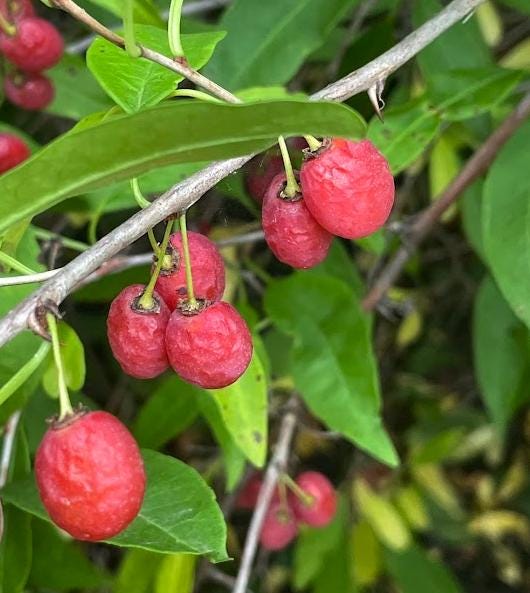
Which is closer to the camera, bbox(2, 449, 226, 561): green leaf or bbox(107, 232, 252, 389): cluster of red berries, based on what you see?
bbox(107, 232, 252, 389): cluster of red berries

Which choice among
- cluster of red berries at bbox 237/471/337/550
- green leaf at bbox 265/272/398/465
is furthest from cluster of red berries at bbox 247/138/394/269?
cluster of red berries at bbox 237/471/337/550

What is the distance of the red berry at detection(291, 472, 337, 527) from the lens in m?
1.63

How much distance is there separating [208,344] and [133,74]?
13.8 inches

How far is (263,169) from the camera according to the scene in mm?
992

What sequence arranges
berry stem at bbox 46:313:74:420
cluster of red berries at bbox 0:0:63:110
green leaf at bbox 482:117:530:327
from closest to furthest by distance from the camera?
berry stem at bbox 46:313:74:420, green leaf at bbox 482:117:530:327, cluster of red berries at bbox 0:0:63:110

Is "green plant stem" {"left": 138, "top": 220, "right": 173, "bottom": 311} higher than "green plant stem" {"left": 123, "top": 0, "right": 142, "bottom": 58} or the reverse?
the reverse

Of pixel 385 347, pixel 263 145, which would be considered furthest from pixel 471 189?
pixel 263 145

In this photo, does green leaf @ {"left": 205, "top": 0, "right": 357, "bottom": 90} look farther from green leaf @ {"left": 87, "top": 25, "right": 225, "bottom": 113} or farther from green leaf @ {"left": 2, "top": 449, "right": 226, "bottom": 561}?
green leaf @ {"left": 2, "top": 449, "right": 226, "bottom": 561}

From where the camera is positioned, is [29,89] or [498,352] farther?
[498,352]

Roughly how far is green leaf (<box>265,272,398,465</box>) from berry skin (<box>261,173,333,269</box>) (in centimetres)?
51

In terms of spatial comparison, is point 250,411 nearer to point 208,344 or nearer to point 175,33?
point 208,344

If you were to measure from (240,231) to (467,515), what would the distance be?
1.19 meters

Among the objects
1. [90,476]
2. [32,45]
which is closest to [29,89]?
[32,45]

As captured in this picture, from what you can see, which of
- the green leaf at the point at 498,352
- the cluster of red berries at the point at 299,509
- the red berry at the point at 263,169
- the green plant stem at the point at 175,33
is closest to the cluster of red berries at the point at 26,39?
the red berry at the point at 263,169
